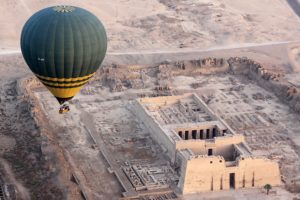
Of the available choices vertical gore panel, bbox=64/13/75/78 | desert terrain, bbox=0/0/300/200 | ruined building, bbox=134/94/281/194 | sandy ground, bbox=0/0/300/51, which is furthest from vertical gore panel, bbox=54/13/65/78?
sandy ground, bbox=0/0/300/51

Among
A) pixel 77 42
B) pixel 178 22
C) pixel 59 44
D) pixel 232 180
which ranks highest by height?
pixel 77 42

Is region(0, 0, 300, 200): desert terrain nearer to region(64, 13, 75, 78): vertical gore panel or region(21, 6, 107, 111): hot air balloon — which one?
region(21, 6, 107, 111): hot air balloon

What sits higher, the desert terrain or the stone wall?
the stone wall

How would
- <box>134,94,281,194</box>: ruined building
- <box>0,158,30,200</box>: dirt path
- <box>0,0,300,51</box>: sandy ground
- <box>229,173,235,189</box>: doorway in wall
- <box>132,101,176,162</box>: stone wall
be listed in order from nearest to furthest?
<box>0,158,30,200</box>: dirt path < <box>134,94,281,194</box>: ruined building < <box>229,173,235,189</box>: doorway in wall < <box>132,101,176,162</box>: stone wall < <box>0,0,300,51</box>: sandy ground

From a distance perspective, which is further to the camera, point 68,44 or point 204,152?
point 204,152

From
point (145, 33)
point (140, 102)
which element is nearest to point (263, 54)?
point (145, 33)

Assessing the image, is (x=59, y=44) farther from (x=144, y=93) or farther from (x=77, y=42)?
(x=144, y=93)

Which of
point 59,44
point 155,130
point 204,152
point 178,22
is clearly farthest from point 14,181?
point 178,22
